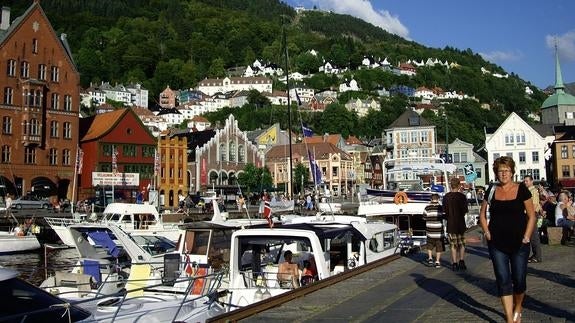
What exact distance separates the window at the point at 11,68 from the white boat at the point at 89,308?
2394 inches

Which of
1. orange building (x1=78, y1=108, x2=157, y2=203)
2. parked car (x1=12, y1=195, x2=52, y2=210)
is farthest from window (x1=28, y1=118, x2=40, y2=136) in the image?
parked car (x1=12, y1=195, x2=52, y2=210)

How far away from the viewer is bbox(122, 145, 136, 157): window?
7412 cm

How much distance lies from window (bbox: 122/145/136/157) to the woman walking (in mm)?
70256

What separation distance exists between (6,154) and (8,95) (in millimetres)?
6610

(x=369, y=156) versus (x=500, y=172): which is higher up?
(x=369, y=156)

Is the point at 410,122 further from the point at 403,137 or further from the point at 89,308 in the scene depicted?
the point at 89,308

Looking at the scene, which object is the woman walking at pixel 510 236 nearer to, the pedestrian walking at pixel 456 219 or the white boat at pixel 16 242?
the pedestrian walking at pixel 456 219

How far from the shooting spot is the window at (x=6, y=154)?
63.1 metres

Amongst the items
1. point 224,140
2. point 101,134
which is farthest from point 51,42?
point 224,140

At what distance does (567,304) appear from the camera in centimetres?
893

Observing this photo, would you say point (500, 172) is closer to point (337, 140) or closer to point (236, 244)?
point (236, 244)

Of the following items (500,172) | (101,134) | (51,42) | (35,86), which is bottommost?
(500,172)

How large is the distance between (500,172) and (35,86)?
66842 mm

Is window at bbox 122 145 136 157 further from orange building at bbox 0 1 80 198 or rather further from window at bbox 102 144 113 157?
orange building at bbox 0 1 80 198
